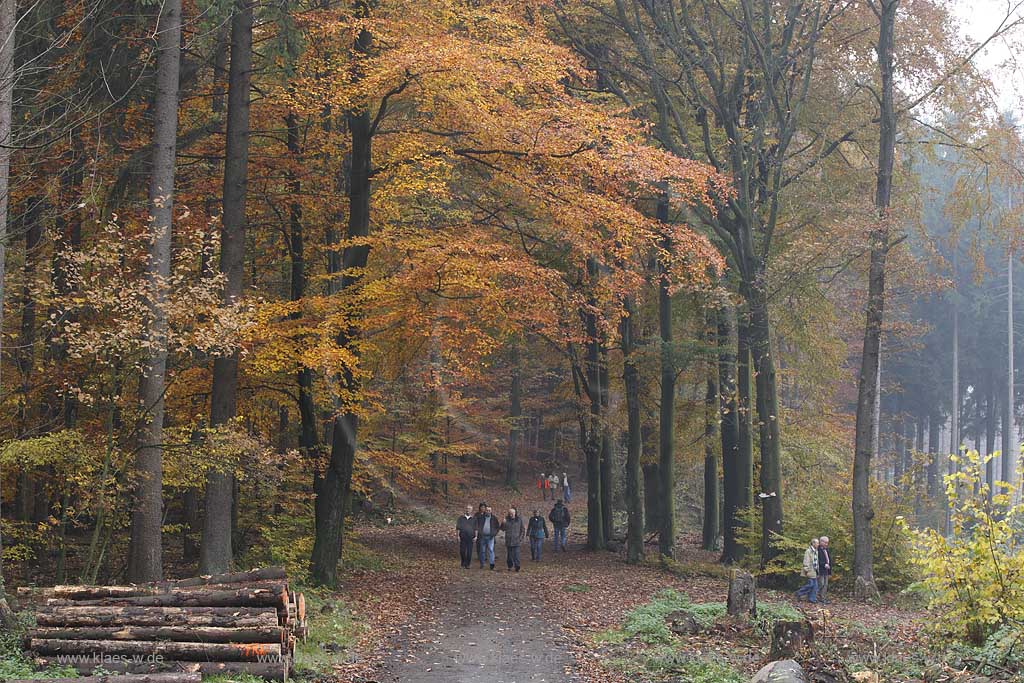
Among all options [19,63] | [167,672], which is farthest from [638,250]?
[167,672]

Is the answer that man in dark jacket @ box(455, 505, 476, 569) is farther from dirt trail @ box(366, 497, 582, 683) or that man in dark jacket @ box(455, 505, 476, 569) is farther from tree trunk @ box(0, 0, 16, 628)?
tree trunk @ box(0, 0, 16, 628)

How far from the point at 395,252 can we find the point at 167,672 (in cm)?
1023

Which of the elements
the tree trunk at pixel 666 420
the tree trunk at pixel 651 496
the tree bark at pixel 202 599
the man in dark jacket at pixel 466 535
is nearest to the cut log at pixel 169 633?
the tree bark at pixel 202 599

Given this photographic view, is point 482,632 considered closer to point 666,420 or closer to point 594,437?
point 666,420

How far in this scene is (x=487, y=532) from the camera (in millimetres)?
23984

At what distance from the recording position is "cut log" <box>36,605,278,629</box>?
975 centimetres

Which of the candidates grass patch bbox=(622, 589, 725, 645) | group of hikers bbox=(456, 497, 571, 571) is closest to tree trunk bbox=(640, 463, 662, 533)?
group of hikers bbox=(456, 497, 571, 571)

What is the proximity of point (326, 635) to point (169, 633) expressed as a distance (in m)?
3.42

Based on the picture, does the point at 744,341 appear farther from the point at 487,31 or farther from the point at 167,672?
the point at 167,672

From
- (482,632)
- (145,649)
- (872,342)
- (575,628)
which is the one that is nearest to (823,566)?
(872,342)

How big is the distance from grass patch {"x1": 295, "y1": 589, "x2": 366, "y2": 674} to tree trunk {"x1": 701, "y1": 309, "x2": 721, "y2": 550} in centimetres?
1168

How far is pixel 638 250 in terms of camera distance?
1984cm

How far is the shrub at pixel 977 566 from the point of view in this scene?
33.6ft

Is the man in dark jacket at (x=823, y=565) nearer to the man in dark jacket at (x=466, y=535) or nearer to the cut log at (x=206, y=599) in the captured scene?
the man in dark jacket at (x=466, y=535)
